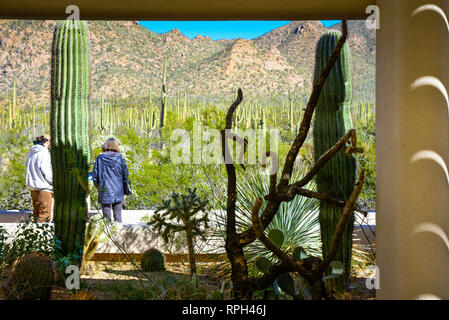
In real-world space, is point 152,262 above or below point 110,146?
below

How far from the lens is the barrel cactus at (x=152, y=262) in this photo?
16.5ft

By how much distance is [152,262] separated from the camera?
16.5 feet

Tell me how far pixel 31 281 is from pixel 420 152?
2.60 metres

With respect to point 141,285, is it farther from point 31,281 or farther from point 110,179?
point 110,179

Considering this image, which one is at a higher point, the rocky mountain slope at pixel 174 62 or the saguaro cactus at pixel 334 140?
the rocky mountain slope at pixel 174 62

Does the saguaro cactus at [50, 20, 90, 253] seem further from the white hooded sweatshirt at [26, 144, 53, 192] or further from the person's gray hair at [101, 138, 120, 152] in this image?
the white hooded sweatshirt at [26, 144, 53, 192]

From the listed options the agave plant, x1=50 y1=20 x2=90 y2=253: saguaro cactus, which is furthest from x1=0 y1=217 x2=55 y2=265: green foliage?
the agave plant

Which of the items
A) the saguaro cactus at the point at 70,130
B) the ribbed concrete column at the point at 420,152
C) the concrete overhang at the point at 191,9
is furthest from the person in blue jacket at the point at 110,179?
the ribbed concrete column at the point at 420,152

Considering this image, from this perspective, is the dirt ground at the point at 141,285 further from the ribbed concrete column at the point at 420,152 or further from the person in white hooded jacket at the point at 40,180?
the person in white hooded jacket at the point at 40,180

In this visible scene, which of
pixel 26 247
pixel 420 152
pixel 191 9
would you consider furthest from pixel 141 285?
pixel 420 152

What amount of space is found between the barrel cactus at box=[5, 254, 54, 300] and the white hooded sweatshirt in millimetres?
2680

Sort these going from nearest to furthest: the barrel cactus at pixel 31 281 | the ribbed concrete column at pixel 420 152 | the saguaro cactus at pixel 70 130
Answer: the ribbed concrete column at pixel 420 152 → the barrel cactus at pixel 31 281 → the saguaro cactus at pixel 70 130

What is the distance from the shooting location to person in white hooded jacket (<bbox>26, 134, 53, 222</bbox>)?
6164 mm

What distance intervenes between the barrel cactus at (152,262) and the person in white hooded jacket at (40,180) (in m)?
1.70
